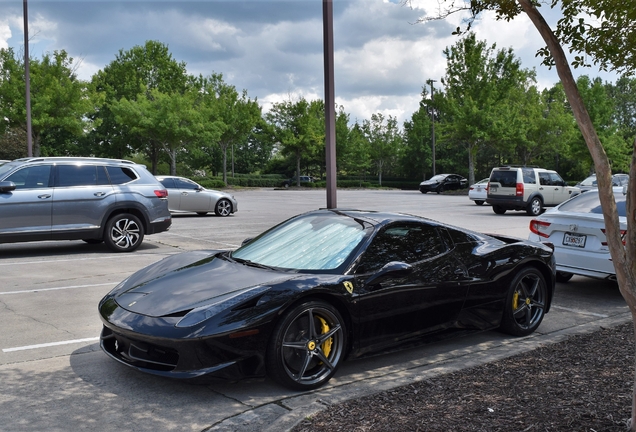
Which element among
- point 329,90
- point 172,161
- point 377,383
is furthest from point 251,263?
point 172,161

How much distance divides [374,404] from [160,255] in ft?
27.0

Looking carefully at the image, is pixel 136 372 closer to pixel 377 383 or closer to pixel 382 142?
pixel 377 383

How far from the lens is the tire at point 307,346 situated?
4355mm

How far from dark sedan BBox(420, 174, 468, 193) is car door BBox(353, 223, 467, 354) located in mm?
39308

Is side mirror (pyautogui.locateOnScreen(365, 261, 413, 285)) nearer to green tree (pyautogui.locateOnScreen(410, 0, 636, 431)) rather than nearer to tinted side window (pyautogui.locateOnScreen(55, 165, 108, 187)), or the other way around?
green tree (pyautogui.locateOnScreen(410, 0, 636, 431))

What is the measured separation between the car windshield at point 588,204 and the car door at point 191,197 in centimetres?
1388

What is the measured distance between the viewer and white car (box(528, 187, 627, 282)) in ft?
25.6

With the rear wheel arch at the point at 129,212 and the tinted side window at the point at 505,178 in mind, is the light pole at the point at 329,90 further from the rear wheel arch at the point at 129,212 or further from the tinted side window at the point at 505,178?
the tinted side window at the point at 505,178

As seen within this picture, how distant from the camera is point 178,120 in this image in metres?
48.4

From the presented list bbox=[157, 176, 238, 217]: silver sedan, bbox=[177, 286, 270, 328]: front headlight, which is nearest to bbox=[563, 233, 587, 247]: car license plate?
bbox=[177, 286, 270, 328]: front headlight

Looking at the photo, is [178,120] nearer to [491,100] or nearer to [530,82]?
[491,100]

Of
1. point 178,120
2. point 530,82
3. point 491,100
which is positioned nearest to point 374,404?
point 491,100

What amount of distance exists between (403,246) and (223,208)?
16.2 meters

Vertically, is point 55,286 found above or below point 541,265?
below
